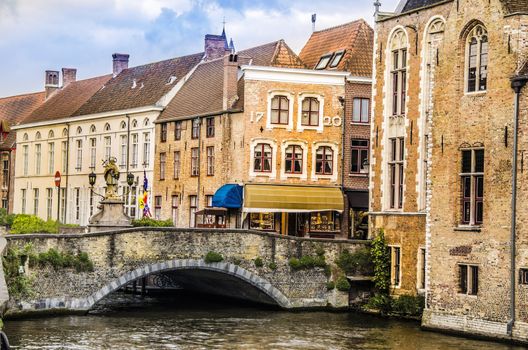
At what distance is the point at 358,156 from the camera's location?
52656mm

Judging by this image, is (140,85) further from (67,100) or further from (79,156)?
(67,100)

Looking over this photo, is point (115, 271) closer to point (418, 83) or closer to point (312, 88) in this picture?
point (418, 83)

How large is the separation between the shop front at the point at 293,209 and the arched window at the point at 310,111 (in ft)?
8.88

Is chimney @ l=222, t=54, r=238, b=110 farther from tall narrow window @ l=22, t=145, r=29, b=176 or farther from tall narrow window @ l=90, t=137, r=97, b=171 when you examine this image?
tall narrow window @ l=22, t=145, r=29, b=176

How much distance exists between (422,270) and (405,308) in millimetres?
1324

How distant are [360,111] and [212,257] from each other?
14.4 metres

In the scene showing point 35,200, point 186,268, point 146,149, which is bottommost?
point 186,268

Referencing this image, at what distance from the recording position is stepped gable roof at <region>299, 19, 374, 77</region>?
53.1 metres

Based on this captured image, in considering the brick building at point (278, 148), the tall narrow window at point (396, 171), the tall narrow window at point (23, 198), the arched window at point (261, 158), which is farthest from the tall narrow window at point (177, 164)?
the tall narrow window at point (23, 198)

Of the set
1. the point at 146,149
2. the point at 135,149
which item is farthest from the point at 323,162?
the point at 135,149

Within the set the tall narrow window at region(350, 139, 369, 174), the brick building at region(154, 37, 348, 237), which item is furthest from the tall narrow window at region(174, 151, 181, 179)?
the tall narrow window at region(350, 139, 369, 174)

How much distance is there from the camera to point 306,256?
41.9 m

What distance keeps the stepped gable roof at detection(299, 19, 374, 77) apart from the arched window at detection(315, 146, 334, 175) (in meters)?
3.47

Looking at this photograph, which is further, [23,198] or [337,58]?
[23,198]
